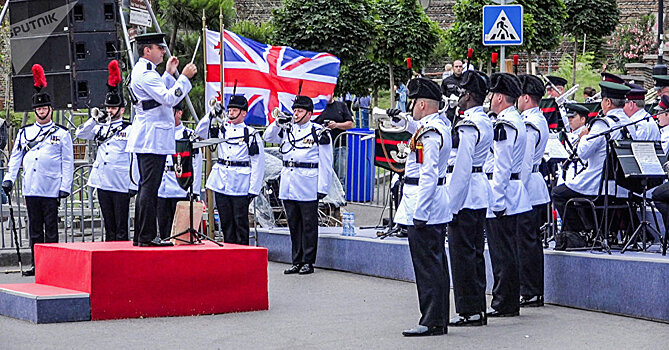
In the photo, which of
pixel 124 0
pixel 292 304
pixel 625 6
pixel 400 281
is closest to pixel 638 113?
pixel 400 281

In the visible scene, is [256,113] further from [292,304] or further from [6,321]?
[6,321]

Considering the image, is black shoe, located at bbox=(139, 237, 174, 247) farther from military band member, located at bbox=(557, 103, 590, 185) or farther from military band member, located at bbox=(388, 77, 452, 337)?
military band member, located at bbox=(557, 103, 590, 185)

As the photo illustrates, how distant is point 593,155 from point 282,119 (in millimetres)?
3633

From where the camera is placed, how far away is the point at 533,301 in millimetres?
11266

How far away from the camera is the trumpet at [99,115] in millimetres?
13766

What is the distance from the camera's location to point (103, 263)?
1031 centimetres

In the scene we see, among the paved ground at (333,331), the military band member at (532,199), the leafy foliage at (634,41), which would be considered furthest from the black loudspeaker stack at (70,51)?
the leafy foliage at (634,41)

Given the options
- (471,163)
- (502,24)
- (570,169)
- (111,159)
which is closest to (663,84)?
(570,169)

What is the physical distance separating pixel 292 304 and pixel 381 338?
86.0 inches

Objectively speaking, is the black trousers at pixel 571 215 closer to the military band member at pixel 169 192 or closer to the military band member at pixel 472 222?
the military band member at pixel 472 222

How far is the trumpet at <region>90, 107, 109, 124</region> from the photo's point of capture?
13766 mm

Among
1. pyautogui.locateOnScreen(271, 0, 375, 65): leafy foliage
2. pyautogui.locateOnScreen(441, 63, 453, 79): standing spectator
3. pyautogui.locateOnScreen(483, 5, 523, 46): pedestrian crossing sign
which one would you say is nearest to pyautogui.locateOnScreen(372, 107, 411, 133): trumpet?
pyautogui.locateOnScreen(483, 5, 523, 46): pedestrian crossing sign

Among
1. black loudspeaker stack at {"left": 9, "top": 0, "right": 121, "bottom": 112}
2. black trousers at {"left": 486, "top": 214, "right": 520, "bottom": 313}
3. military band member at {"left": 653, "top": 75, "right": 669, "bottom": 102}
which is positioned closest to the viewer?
black trousers at {"left": 486, "top": 214, "right": 520, "bottom": 313}

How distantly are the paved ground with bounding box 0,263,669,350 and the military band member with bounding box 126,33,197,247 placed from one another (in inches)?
40.5
